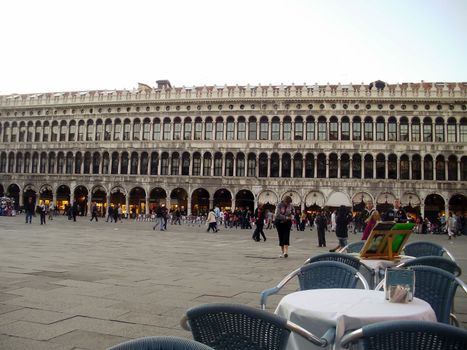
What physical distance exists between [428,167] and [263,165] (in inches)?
650

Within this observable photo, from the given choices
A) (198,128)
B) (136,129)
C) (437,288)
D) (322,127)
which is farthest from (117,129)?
(437,288)

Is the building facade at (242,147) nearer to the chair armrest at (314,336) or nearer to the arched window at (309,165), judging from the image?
the arched window at (309,165)

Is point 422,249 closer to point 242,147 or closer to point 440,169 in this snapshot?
point 242,147

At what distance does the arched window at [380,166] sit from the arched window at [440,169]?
201 inches

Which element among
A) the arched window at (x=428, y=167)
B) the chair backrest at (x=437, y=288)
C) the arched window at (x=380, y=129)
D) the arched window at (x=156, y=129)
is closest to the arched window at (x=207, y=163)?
the arched window at (x=156, y=129)

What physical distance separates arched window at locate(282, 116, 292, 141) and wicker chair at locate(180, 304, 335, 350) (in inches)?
1799

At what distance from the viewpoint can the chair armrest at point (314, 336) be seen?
2387mm

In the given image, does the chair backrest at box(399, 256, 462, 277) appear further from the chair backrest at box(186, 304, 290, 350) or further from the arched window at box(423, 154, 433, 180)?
the arched window at box(423, 154, 433, 180)

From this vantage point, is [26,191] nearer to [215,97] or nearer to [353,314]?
[215,97]

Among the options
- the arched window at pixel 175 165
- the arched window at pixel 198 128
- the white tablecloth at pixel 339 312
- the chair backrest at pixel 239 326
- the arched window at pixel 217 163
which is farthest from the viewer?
the arched window at pixel 175 165

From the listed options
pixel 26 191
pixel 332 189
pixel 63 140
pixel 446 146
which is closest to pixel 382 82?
pixel 446 146

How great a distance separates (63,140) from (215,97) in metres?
19.7

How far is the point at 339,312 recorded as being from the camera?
2.79 metres

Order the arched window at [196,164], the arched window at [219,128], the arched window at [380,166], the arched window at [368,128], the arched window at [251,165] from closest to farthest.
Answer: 1. the arched window at [380,166]
2. the arched window at [368,128]
3. the arched window at [251,165]
4. the arched window at [219,128]
5. the arched window at [196,164]
